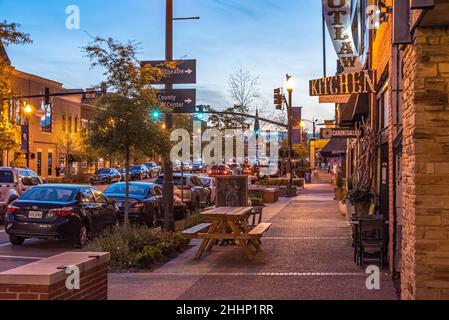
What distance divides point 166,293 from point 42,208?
6089 mm

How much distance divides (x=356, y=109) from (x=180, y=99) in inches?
191

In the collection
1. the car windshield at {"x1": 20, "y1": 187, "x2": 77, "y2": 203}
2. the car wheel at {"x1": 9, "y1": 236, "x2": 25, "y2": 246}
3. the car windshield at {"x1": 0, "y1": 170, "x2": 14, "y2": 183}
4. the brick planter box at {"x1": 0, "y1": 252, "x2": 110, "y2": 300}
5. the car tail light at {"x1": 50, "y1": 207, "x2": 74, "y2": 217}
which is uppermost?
the car windshield at {"x1": 0, "y1": 170, "x2": 14, "y2": 183}

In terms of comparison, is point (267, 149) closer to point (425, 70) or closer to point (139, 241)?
point (139, 241)

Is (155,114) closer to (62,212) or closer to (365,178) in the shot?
(62,212)

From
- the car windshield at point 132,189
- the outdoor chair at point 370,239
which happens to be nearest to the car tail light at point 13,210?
the car windshield at point 132,189

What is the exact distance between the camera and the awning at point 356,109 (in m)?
15.7

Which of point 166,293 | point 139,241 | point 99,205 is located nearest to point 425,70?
point 166,293

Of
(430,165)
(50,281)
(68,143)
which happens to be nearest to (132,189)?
(430,165)

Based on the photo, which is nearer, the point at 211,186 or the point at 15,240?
the point at 15,240

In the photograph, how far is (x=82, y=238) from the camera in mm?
13578

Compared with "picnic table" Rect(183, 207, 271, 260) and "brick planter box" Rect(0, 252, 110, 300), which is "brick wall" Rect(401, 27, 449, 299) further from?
"picnic table" Rect(183, 207, 271, 260)

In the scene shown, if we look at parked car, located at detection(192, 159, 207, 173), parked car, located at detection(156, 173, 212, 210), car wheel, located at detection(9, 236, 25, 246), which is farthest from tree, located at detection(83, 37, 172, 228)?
parked car, located at detection(192, 159, 207, 173)

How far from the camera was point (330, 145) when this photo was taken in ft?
116

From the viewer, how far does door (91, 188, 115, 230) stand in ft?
47.6
